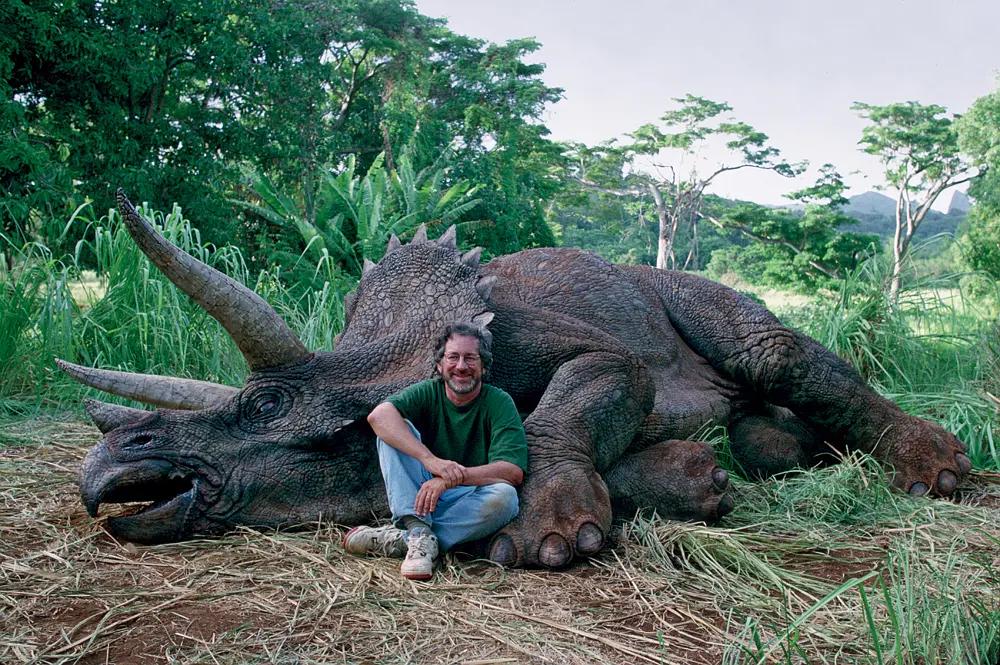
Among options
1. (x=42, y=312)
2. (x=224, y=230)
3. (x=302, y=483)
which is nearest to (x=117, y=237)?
(x=42, y=312)

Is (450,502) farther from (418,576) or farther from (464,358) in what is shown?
(464,358)

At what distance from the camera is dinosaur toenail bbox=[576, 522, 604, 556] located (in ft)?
9.69

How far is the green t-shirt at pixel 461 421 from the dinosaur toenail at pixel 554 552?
0.39m

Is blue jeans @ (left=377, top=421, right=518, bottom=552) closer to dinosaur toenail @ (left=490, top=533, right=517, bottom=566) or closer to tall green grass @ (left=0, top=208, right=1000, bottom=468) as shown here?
dinosaur toenail @ (left=490, top=533, right=517, bottom=566)

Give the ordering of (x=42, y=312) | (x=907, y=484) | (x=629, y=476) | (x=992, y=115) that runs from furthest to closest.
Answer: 1. (x=992, y=115)
2. (x=42, y=312)
3. (x=907, y=484)
4. (x=629, y=476)

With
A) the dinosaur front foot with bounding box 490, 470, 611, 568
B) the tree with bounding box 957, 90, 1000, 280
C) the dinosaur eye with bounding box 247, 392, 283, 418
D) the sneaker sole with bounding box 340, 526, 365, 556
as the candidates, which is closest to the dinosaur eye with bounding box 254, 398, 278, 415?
the dinosaur eye with bounding box 247, 392, 283, 418

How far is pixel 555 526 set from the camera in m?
2.98

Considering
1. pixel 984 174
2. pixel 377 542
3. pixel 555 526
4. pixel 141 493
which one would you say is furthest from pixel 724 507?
pixel 984 174

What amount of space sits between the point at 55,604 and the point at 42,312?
3995 millimetres

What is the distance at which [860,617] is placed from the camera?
2.46m

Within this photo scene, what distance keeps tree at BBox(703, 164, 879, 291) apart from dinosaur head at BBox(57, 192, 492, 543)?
82.7 feet

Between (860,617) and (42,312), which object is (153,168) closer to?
(42,312)

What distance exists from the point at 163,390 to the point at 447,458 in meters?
1.15

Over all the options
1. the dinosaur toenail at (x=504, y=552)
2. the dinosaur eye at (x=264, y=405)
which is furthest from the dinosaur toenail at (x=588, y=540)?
the dinosaur eye at (x=264, y=405)
